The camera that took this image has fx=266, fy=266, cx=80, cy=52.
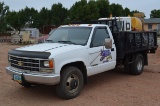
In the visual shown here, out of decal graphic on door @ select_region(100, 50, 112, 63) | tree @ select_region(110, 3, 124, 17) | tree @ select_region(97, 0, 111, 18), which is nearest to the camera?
decal graphic on door @ select_region(100, 50, 112, 63)

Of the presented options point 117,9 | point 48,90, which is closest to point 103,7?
point 117,9

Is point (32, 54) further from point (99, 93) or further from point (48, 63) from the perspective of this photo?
point (99, 93)

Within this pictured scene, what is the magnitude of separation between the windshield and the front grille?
4.53ft

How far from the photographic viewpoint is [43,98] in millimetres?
6738

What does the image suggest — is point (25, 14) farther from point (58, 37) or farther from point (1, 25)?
point (58, 37)

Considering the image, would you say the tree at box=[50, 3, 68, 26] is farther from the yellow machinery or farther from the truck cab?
the truck cab

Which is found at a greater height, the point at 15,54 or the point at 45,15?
the point at 45,15

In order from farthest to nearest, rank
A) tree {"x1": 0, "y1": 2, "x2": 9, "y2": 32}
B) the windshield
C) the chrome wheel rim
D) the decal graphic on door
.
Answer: tree {"x1": 0, "y1": 2, "x2": 9, "y2": 32}, the decal graphic on door, the windshield, the chrome wheel rim

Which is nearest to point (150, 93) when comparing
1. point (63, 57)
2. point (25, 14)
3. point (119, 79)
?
point (119, 79)

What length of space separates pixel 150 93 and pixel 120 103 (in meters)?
1.24

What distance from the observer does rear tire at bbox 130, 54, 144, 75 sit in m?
9.40

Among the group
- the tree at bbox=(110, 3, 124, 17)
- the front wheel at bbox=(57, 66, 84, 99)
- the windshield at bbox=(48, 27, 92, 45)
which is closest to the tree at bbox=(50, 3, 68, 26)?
the tree at bbox=(110, 3, 124, 17)

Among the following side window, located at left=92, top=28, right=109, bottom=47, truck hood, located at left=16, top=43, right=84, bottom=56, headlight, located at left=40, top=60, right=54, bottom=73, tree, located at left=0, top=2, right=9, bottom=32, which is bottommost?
headlight, located at left=40, top=60, right=54, bottom=73

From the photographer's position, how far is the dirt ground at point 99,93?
6320mm
